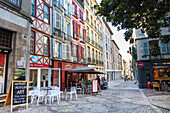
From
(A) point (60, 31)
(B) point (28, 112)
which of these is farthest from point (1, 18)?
(A) point (60, 31)

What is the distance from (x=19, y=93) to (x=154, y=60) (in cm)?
1488

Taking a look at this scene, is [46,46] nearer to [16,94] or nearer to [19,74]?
[19,74]

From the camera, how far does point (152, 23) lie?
28.7 ft

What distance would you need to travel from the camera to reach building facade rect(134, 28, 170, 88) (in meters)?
15.4

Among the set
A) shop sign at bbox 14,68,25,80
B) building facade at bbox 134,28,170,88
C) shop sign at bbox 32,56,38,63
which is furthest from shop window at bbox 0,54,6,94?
building facade at bbox 134,28,170,88

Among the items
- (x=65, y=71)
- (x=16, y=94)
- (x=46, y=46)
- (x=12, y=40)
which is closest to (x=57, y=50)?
(x=46, y=46)

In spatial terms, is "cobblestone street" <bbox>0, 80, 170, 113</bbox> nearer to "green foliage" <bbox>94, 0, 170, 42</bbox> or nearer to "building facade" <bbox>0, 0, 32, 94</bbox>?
"building facade" <bbox>0, 0, 32, 94</bbox>

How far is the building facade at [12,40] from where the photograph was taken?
7.79 metres

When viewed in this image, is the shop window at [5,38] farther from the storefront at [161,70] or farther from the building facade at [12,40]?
the storefront at [161,70]

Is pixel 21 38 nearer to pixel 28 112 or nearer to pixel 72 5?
pixel 28 112

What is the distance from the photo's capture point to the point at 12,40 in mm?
8383

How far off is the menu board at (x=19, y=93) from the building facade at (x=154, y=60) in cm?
1371

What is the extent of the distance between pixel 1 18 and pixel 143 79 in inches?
608

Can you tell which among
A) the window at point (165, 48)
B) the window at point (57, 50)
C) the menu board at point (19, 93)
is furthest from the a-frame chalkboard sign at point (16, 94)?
the window at point (165, 48)
